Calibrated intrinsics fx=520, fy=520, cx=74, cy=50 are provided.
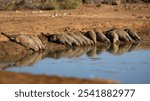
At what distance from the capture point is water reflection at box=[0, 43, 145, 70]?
20750mm

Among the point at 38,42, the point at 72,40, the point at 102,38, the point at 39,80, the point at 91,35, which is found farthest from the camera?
the point at 102,38

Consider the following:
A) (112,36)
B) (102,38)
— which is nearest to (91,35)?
(102,38)

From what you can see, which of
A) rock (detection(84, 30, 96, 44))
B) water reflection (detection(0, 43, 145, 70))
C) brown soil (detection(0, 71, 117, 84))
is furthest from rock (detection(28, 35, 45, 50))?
brown soil (detection(0, 71, 117, 84))

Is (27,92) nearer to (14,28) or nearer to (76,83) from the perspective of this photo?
(76,83)

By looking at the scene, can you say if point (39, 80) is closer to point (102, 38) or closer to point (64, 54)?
point (64, 54)

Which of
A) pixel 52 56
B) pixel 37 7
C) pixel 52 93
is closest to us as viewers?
pixel 52 93

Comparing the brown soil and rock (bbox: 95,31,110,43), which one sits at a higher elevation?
the brown soil

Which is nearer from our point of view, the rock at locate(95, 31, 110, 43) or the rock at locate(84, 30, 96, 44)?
the rock at locate(84, 30, 96, 44)

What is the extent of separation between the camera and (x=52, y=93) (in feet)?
40.8

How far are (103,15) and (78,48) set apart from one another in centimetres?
1020

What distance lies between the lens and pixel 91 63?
20.7m

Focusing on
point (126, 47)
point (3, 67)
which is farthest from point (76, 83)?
point (126, 47)

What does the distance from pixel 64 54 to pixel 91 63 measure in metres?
2.69

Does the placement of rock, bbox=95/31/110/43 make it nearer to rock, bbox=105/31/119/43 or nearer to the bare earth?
rock, bbox=105/31/119/43
